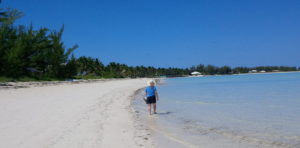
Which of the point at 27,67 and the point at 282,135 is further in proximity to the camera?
the point at 27,67

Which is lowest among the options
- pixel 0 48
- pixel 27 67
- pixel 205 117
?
pixel 205 117

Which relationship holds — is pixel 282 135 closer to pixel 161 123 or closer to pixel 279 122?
pixel 279 122

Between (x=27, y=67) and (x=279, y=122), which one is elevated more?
(x=27, y=67)

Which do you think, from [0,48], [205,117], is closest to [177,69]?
[0,48]

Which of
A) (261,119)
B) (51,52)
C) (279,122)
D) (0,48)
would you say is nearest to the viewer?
(279,122)

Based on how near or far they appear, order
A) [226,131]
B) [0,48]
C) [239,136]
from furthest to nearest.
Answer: [0,48], [226,131], [239,136]

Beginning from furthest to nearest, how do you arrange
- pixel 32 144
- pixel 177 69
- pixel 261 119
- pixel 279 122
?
pixel 177 69
pixel 261 119
pixel 279 122
pixel 32 144

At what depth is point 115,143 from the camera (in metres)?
5.12

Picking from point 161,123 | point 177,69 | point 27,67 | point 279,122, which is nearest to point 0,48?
point 27,67

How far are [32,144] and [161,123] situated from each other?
13.7ft

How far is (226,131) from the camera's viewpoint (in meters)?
6.83

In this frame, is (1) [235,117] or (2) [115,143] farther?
(1) [235,117]

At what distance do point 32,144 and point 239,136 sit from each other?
15.8 feet

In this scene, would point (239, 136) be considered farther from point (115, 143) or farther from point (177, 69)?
point (177, 69)
